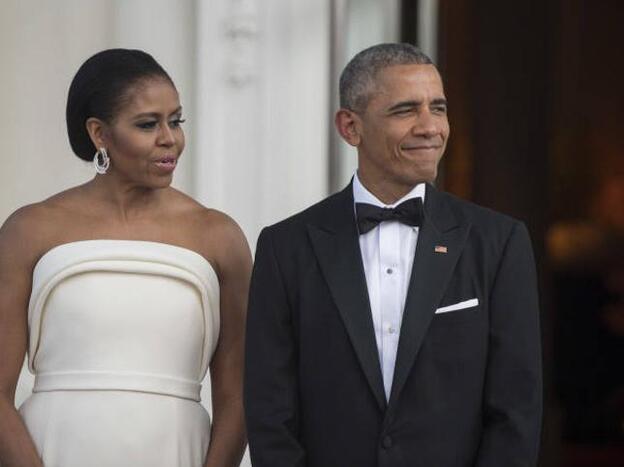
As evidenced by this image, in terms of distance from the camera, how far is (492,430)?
366 cm

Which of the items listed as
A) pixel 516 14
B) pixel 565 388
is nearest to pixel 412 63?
pixel 516 14

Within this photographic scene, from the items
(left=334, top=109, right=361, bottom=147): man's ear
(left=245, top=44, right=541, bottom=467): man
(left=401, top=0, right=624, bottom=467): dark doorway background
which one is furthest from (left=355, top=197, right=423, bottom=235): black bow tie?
(left=401, top=0, right=624, bottom=467): dark doorway background

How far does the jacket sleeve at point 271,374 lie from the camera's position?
3709 millimetres

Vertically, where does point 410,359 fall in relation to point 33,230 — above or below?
below

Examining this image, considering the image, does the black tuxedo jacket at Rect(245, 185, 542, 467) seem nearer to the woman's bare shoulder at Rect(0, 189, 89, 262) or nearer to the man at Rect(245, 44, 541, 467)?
the man at Rect(245, 44, 541, 467)

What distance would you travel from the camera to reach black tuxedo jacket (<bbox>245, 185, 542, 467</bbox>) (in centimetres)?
366

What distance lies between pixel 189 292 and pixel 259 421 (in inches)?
17.7

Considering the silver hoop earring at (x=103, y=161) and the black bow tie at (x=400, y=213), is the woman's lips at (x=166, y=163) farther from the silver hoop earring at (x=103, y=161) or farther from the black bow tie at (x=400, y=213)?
the black bow tie at (x=400, y=213)

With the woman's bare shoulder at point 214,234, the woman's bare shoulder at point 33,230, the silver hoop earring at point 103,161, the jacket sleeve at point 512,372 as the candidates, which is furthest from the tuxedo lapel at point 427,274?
the woman's bare shoulder at point 33,230

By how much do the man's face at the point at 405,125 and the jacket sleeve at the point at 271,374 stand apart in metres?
0.31

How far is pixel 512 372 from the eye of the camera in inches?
144

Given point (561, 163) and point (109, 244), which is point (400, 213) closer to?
point (109, 244)

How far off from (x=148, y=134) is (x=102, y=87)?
162 millimetres

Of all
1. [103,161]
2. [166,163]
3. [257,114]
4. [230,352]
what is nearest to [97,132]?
[103,161]
